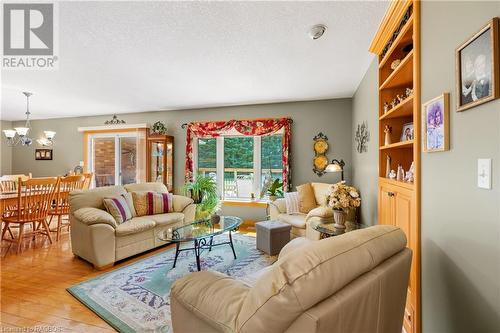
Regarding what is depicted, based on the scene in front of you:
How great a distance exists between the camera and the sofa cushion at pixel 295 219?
3.50m

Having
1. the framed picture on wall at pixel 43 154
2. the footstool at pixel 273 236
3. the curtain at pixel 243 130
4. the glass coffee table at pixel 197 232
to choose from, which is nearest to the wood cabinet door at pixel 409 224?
the footstool at pixel 273 236

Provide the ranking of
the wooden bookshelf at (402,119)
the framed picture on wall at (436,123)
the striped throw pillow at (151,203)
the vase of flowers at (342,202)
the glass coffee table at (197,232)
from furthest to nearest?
the striped throw pillow at (151,203)
the glass coffee table at (197,232)
the vase of flowers at (342,202)
the wooden bookshelf at (402,119)
the framed picture on wall at (436,123)

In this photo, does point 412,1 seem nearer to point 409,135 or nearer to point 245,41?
point 409,135

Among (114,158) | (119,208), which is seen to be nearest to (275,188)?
(119,208)

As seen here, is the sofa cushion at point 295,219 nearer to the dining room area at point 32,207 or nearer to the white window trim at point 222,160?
the white window trim at point 222,160

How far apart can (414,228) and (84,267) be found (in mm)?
3497

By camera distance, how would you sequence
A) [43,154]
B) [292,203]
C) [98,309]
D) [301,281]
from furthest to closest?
[43,154], [292,203], [98,309], [301,281]

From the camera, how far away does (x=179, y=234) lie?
2.87 meters

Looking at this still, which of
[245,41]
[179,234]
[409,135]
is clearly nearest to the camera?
[409,135]

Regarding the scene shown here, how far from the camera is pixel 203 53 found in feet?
8.71

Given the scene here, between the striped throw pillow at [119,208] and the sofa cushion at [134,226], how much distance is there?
3.3 inches

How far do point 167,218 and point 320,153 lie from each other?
114 inches

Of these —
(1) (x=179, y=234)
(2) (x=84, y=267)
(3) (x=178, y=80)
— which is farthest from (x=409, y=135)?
(2) (x=84, y=267)

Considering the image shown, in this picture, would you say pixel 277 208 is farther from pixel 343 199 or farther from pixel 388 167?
pixel 388 167
